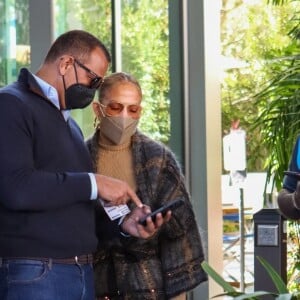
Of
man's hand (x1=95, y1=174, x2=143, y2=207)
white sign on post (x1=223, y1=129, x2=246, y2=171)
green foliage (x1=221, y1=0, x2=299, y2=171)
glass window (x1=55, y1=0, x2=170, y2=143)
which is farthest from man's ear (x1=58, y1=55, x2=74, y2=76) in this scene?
green foliage (x1=221, y1=0, x2=299, y2=171)

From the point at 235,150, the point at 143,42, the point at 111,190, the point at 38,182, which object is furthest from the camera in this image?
the point at 235,150

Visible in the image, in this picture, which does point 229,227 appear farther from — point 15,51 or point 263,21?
point 15,51

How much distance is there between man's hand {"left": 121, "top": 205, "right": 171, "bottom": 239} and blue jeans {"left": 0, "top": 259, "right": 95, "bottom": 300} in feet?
1.22

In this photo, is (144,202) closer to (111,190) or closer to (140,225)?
(140,225)

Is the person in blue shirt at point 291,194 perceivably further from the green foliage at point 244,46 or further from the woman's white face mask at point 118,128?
the green foliage at point 244,46

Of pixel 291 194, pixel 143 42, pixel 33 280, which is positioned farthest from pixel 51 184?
pixel 143 42

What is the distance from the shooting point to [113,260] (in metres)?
3.86

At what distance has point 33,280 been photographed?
127 inches

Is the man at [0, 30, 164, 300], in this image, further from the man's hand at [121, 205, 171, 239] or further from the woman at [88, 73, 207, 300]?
the woman at [88, 73, 207, 300]

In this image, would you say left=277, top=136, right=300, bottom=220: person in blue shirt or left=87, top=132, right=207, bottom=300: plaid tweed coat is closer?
left=87, top=132, right=207, bottom=300: plaid tweed coat

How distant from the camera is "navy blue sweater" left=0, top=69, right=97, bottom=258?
10.3 feet

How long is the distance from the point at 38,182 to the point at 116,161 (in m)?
0.80

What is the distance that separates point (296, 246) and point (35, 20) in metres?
3.45

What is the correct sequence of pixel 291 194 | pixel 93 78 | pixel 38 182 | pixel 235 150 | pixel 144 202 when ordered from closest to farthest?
pixel 38 182 < pixel 93 78 < pixel 144 202 < pixel 291 194 < pixel 235 150
